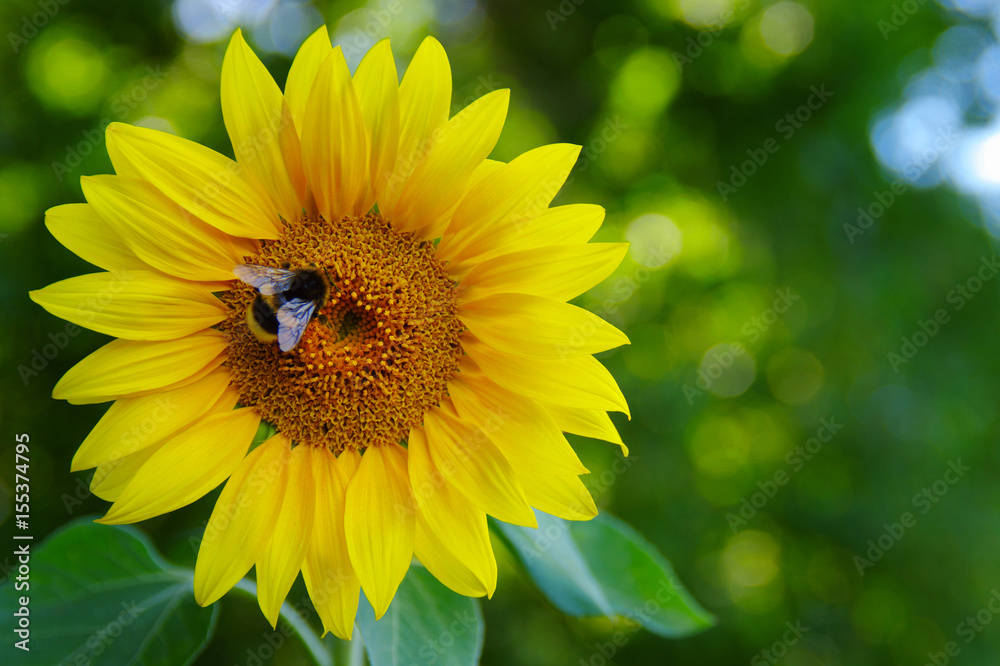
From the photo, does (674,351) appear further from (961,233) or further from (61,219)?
(61,219)

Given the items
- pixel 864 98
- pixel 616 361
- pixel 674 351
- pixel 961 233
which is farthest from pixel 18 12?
pixel 961 233

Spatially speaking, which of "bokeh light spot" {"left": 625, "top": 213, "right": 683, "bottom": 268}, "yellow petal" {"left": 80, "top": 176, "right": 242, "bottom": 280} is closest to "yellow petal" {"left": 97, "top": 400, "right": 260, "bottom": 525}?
"yellow petal" {"left": 80, "top": 176, "right": 242, "bottom": 280}

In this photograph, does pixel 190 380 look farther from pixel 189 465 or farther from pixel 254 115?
pixel 254 115

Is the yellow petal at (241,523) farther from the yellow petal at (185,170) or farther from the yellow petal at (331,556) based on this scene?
the yellow petal at (185,170)

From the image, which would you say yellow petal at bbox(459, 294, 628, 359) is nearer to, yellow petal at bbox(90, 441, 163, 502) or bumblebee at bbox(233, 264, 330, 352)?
bumblebee at bbox(233, 264, 330, 352)

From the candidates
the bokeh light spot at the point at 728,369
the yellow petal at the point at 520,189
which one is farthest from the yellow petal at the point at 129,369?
the bokeh light spot at the point at 728,369

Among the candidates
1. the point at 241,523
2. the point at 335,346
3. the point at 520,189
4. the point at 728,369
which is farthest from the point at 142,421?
the point at 728,369
